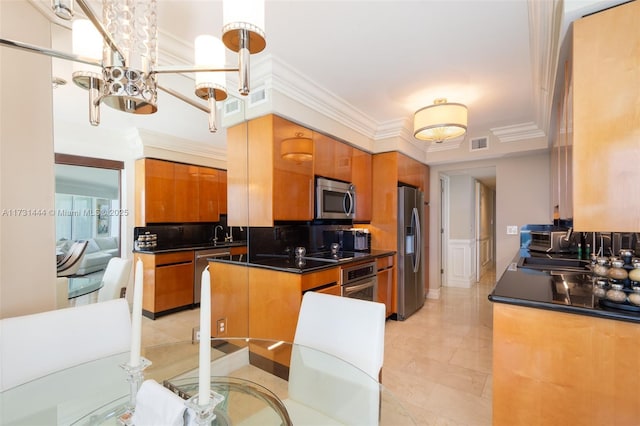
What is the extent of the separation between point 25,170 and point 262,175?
1496 mm

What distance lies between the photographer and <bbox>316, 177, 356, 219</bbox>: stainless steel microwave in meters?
2.97

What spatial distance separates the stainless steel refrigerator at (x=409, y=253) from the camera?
12.1 feet

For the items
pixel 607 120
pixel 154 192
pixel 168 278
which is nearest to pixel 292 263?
pixel 168 278

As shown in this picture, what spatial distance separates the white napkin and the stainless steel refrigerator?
328 centimetres

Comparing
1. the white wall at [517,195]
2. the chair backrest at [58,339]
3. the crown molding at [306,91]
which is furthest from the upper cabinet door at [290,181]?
the white wall at [517,195]

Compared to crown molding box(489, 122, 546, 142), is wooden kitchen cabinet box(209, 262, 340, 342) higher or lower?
lower

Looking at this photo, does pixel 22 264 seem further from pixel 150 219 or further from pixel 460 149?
pixel 460 149

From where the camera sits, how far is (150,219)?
1.92m

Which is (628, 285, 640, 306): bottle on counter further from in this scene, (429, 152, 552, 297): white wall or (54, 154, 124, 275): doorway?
(429, 152, 552, 297): white wall

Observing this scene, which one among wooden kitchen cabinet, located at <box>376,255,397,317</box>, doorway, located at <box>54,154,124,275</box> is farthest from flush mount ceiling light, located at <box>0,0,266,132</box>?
wooden kitchen cabinet, located at <box>376,255,397,317</box>

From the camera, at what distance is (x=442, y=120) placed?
104 inches

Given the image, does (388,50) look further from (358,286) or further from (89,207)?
(89,207)

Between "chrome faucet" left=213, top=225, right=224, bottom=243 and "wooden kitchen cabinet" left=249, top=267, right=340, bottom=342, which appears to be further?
"chrome faucet" left=213, top=225, right=224, bottom=243

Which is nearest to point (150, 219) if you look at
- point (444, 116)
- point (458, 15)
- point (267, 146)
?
point (267, 146)
